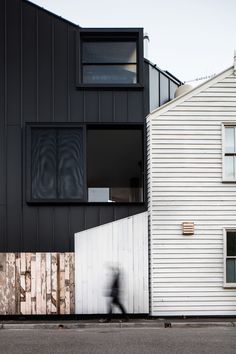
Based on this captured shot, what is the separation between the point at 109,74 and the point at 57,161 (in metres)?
3.39

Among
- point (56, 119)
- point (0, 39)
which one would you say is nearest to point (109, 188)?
point (56, 119)

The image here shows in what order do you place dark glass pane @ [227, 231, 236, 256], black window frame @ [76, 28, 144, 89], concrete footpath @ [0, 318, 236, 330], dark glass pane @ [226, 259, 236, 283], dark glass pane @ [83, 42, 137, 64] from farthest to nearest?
1. dark glass pane @ [83, 42, 137, 64]
2. black window frame @ [76, 28, 144, 89]
3. dark glass pane @ [227, 231, 236, 256]
4. dark glass pane @ [226, 259, 236, 283]
5. concrete footpath @ [0, 318, 236, 330]

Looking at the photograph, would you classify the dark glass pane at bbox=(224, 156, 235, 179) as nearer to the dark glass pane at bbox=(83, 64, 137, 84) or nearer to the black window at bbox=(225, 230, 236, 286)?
the black window at bbox=(225, 230, 236, 286)

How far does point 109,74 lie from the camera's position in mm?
14523

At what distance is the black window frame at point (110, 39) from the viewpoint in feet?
46.2

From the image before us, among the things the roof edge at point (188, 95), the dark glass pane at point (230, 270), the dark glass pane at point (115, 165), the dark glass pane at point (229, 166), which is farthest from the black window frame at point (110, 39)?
the dark glass pane at point (230, 270)

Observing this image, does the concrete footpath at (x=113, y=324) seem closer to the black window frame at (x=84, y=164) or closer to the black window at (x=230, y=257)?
the black window at (x=230, y=257)

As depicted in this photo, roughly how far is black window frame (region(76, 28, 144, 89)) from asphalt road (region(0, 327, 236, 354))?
24.4ft

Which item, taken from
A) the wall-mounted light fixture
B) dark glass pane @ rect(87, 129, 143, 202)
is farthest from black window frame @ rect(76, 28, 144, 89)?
the wall-mounted light fixture

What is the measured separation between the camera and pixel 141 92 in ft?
46.8

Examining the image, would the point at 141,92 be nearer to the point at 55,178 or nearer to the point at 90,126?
the point at 90,126

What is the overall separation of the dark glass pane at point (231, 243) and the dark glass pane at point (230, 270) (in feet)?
0.79

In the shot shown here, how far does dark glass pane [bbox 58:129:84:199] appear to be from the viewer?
45.8 ft

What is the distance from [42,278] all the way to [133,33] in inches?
331
